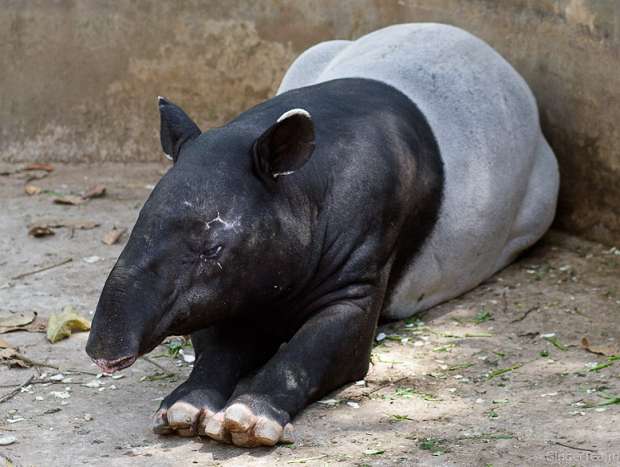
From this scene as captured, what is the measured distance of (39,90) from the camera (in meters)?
8.44

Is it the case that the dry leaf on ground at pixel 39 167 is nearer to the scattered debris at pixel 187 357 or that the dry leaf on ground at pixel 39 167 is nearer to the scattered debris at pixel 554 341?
the scattered debris at pixel 187 357

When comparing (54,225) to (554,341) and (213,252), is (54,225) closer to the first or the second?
(213,252)

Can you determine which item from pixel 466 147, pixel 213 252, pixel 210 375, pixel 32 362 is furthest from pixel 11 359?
pixel 466 147

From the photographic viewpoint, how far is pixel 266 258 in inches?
195

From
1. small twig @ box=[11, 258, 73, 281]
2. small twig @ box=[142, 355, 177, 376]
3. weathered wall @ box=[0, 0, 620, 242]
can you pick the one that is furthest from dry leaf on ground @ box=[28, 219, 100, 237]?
small twig @ box=[142, 355, 177, 376]

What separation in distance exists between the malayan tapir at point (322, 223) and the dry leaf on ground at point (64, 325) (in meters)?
0.82

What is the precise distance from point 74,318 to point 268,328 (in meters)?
1.02

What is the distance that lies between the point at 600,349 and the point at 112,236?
2.84m

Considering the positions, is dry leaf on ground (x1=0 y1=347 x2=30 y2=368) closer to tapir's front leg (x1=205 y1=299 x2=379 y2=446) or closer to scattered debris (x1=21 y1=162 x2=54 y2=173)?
tapir's front leg (x1=205 y1=299 x2=379 y2=446)

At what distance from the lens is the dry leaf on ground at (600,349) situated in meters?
5.52

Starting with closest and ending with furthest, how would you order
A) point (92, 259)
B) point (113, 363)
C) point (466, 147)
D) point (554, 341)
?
point (113, 363), point (554, 341), point (466, 147), point (92, 259)

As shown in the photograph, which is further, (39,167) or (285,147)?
(39,167)

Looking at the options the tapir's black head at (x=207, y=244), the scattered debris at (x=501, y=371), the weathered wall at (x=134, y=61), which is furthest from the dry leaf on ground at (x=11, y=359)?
the weathered wall at (x=134, y=61)

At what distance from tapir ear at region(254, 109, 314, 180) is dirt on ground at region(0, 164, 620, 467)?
36.6 inches
